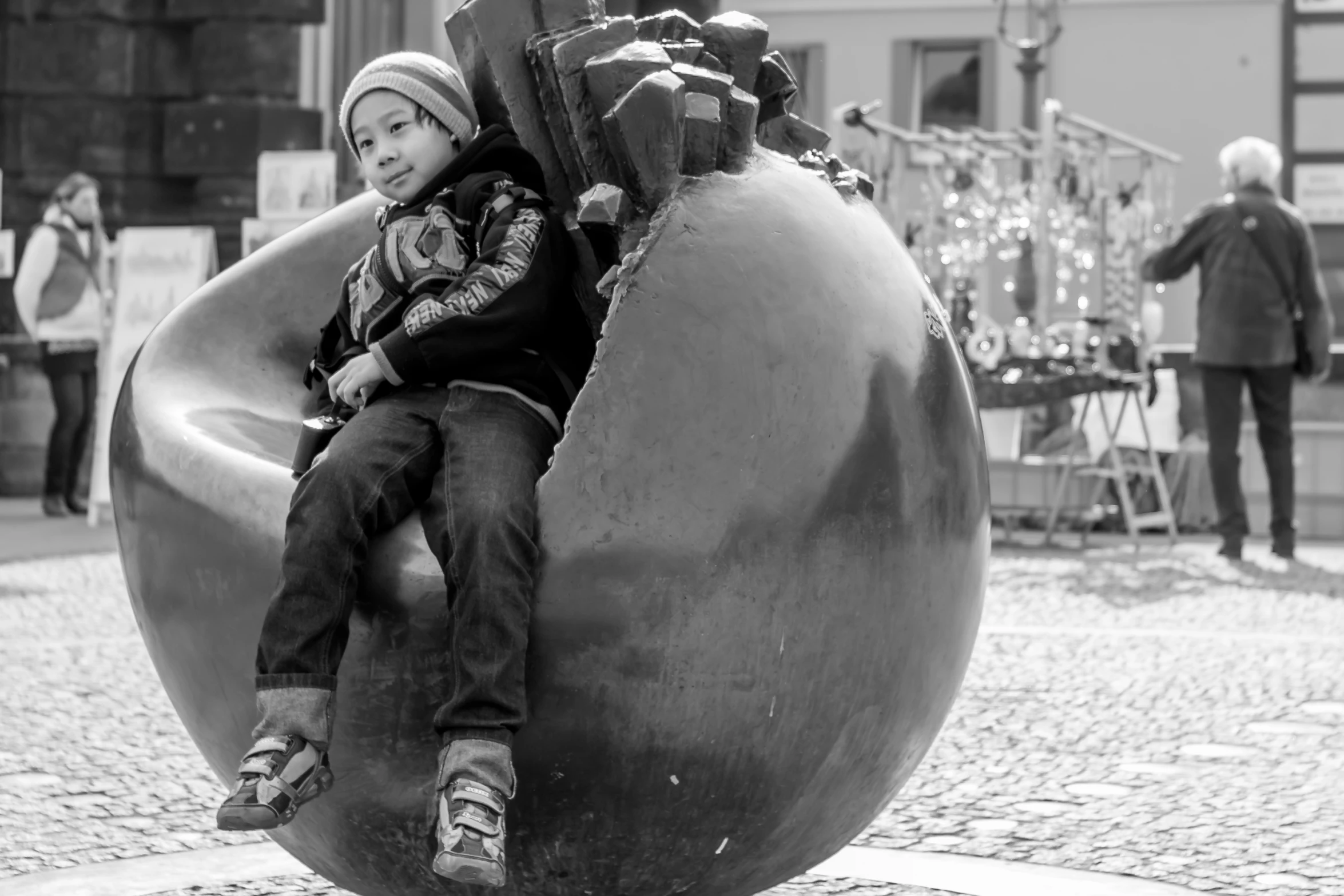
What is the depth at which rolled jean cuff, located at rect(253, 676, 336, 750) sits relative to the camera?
2.65 meters

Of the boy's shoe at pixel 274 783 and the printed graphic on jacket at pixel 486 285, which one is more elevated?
the printed graphic on jacket at pixel 486 285

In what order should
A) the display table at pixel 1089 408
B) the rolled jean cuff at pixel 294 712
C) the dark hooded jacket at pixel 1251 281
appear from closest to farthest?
the rolled jean cuff at pixel 294 712 < the dark hooded jacket at pixel 1251 281 < the display table at pixel 1089 408

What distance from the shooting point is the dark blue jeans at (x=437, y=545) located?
2568mm

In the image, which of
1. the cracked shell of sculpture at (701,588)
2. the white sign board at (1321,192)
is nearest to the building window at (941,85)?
the white sign board at (1321,192)

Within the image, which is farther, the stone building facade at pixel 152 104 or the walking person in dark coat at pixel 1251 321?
the stone building facade at pixel 152 104

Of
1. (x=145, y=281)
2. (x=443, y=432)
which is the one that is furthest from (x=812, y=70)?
(x=443, y=432)

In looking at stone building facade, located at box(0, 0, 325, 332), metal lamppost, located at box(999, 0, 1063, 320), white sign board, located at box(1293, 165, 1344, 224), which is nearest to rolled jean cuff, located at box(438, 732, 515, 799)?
metal lamppost, located at box(999, 0, 1063, 320)

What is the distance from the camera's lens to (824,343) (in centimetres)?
281

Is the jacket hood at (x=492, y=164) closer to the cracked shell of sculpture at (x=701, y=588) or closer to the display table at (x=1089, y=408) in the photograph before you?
the cracked shell of sculpture at (x=701, y=588)

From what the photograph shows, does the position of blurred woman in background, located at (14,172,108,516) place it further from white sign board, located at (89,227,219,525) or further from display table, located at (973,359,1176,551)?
display table, located at (973,359,1176,551)

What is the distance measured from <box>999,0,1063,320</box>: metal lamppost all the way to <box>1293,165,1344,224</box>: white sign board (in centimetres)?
932

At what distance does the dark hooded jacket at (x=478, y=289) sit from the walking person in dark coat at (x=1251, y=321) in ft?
23.0

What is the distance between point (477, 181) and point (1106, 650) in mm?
4070

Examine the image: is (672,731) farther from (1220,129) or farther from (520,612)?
(1220,129)
